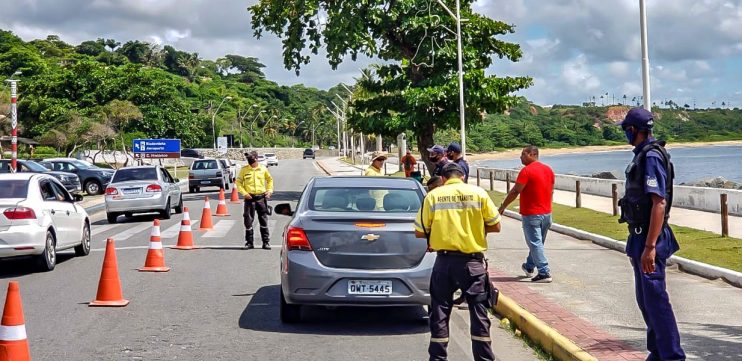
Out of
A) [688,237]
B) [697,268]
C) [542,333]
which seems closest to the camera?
[542,333]

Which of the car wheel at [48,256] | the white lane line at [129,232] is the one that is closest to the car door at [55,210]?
the car wheel at [48,256]

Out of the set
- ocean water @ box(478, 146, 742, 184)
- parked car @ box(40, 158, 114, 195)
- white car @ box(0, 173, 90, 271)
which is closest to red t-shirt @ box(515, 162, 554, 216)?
white car @ box(0, 173, 90, 271)

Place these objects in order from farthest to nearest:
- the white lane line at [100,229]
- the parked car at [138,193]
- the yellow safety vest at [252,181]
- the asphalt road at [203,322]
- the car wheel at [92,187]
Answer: the car wheel at [92,187]
the parked car at [138,193]
the white lane line at [100,229]
the yellow safety vest at [252,181]
the asphalt road at [203,322]

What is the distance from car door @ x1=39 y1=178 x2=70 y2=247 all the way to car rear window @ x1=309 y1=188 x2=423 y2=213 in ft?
19.8

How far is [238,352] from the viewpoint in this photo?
7.96 metres

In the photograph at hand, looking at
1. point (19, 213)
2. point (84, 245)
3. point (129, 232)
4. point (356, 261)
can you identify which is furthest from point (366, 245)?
point (129, 232)

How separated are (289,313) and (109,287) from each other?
8.02 ft

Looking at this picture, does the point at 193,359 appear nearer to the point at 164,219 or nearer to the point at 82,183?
the point at 164,219

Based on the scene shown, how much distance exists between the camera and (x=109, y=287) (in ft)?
34.1

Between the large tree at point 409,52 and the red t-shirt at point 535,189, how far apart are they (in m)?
20.4

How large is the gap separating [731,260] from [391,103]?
70.5ft

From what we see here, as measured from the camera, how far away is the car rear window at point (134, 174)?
24.2m

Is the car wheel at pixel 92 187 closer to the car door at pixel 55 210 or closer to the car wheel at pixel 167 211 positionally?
the car wheel at pixel 167 211

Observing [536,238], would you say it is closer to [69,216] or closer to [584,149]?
[69,216]
